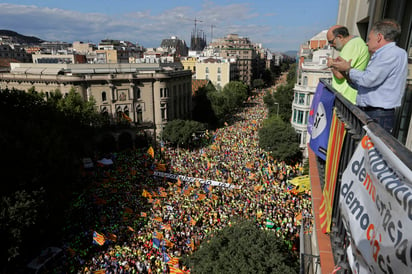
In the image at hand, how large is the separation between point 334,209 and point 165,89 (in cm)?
3632

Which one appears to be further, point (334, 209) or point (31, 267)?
point (31, 267)

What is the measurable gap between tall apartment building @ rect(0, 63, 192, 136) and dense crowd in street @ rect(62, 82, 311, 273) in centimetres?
952

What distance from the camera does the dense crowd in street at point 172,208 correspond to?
15750mm

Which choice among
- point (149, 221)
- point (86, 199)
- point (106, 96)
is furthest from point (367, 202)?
point (106, 96)

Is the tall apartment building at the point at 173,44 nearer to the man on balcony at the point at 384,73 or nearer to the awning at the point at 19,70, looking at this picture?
the awning at the point at 19,70

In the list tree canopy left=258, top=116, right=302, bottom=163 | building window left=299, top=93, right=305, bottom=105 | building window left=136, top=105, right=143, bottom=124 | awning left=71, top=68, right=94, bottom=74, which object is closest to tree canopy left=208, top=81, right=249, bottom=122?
building window left=136, top=105, right=143, bottom=124

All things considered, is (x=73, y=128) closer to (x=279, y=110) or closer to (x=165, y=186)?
(x=165, y=186)

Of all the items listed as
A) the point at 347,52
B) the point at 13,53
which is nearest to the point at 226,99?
the point at 347,52

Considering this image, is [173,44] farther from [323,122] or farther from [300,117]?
[323,122]

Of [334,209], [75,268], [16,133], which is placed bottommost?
[75,268]

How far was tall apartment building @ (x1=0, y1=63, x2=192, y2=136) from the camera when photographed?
113 feet

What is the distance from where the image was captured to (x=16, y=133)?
16.5m

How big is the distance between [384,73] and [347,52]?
4.01 ft

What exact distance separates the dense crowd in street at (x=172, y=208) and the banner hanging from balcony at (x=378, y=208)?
12.8 m
